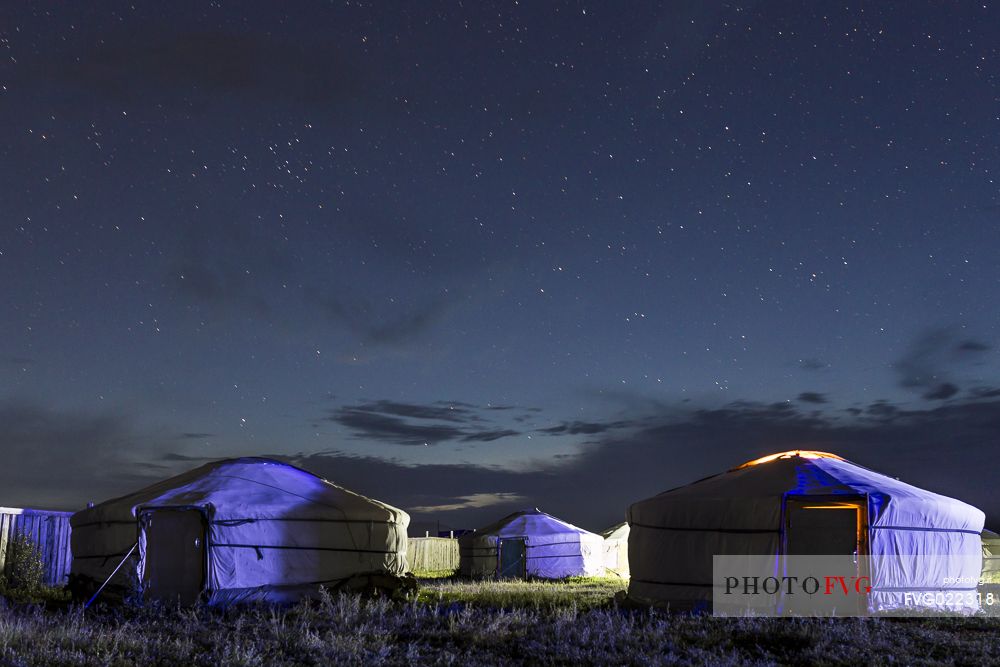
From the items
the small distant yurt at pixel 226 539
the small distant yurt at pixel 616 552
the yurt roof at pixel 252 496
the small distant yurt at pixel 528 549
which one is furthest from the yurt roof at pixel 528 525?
the small distant yurt at pixel 226 539

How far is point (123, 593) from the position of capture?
465 inches

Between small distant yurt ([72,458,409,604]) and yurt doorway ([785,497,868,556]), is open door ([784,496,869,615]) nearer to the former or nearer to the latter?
yurt doorway ([785,497,868,556])

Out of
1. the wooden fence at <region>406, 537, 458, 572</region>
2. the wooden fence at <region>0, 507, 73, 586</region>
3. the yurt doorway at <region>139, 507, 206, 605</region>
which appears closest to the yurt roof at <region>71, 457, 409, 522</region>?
the yurt doorway at <region>139, 507, 206, 605</region>

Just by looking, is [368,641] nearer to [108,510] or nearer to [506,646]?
[506,646]

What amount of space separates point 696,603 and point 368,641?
5.00m

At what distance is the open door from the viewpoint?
438 inches

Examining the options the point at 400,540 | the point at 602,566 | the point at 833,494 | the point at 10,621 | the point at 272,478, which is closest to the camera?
the point at 10,621

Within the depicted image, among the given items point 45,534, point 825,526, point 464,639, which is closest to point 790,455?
point 825,526

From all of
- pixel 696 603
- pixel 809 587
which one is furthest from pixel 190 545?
pixel 809 587

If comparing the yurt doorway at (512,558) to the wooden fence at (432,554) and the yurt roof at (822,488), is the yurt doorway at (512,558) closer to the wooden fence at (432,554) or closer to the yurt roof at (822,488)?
the wooden fence at (432,554)

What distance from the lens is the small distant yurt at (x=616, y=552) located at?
83.3 feet

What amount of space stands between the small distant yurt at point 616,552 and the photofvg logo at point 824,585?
13.8m

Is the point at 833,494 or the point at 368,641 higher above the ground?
the point at 833,494

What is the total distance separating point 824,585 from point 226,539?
7828 millimetres
